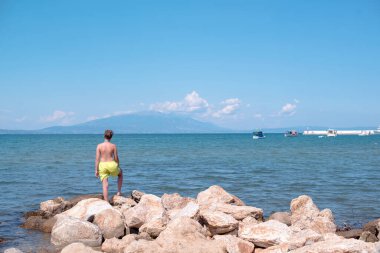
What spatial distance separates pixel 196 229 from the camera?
931 cm

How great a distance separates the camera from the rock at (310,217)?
36.5 ft

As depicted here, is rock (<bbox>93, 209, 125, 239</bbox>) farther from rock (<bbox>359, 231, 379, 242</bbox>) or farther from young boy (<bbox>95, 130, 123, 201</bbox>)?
rock (<bbox>359, 231, 379, 242</bbox>)

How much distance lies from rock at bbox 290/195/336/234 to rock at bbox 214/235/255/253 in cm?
232

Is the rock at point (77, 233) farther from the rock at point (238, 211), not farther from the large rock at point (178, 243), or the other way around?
the rock at point (238, 211)

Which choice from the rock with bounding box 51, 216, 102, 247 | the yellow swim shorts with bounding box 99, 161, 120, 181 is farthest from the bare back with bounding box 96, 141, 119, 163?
the rock with bounding box 51, 216, 102, 247

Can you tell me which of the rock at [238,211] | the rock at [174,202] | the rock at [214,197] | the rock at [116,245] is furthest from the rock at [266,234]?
the rock at [174,202]

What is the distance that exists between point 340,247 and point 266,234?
5.80 feet

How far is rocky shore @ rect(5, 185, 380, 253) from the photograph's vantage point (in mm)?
8531

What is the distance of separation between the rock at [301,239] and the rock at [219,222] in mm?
1486

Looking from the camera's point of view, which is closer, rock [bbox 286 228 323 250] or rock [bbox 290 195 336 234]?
rock [bbox 286 228 323 250]

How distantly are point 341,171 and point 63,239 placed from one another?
72.7 feet

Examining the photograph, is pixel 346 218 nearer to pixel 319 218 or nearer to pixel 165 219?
pixel 319 218

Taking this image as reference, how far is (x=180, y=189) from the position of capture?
785 inches

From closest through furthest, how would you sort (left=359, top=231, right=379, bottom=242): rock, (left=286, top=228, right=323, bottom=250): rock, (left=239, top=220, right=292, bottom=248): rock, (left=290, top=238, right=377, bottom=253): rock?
1. (left=290, top=238, right=377, bottom=253): rock
2. (left=286, top=228, right=323, bottom=250): rock
3. (left=239, top=220, right=292, bottom=248): rock
4. (left=359, top=231, right=379, bottom=242): rock
